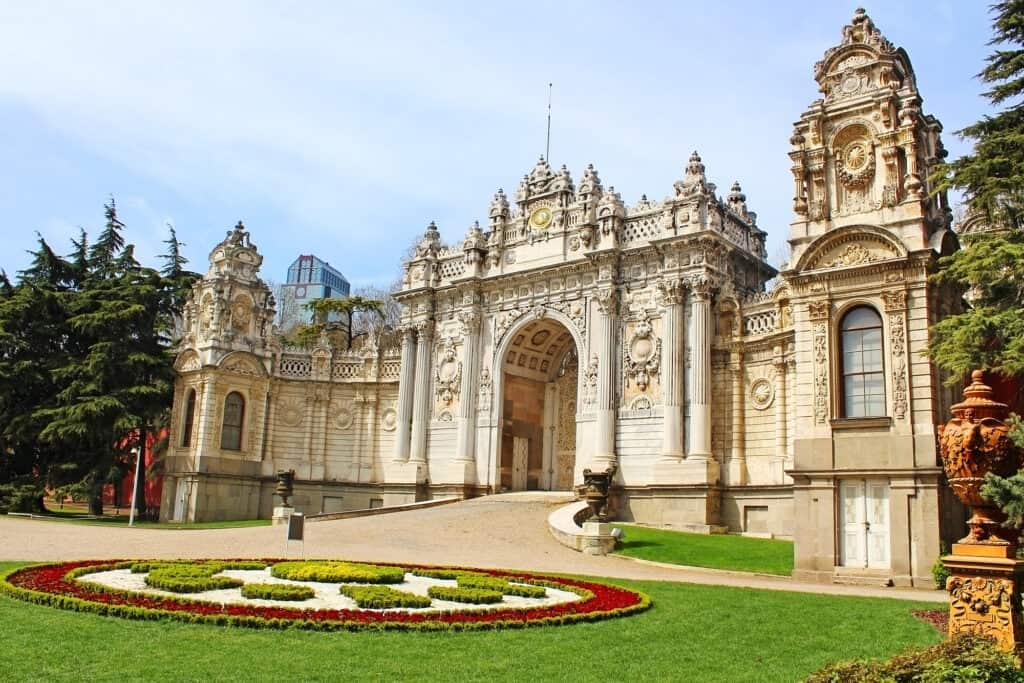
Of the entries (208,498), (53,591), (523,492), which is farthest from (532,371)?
(53,591)

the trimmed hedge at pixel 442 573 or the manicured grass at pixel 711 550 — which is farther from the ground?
the manicured grass at pixel 711 550

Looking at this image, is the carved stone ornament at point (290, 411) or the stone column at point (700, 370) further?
the carved stone ornament at point (290, 411)

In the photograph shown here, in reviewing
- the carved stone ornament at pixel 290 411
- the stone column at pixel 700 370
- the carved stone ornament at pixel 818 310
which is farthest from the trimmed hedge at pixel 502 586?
the carved stone ornament at pixel 290 411

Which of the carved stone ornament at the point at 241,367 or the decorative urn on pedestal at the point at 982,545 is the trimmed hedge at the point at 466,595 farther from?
the carved stone ornament at the point at 241,367

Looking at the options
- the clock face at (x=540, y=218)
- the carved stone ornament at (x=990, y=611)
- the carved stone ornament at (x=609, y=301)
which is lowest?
the carved stone ornament at (x=990, y=611)

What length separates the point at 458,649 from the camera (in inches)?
417

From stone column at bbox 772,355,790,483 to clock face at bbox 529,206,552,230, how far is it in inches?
473

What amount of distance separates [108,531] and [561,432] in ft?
63.4

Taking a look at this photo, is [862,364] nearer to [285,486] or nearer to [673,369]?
[673,369]

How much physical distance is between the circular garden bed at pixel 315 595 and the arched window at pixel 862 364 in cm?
918

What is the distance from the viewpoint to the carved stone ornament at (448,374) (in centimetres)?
4000

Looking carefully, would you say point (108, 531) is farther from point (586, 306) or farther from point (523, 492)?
point (586, 306)

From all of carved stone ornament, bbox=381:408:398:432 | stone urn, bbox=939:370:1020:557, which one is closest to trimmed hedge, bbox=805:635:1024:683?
stone urn, bbox=939:370:1020:557

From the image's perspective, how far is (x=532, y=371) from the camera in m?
40.6
